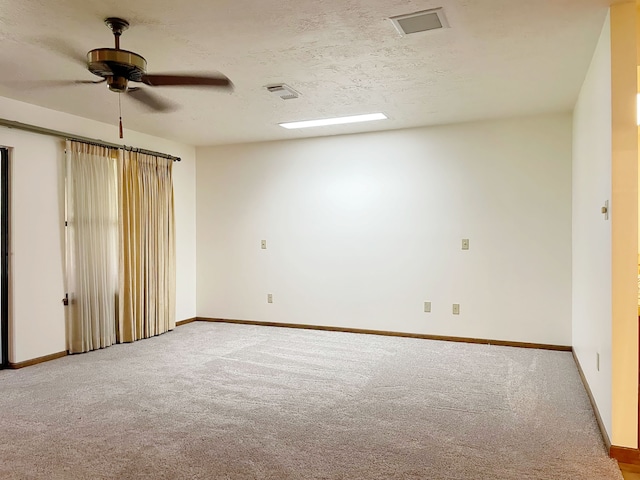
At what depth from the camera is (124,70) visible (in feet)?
8.82

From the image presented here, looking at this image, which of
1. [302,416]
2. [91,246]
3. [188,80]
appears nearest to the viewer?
[188,80]

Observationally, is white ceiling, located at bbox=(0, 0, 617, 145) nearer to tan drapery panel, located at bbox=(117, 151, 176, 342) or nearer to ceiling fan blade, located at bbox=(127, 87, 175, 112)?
ceiling fan blade, located at bbox=(127, 87, 175, 112)

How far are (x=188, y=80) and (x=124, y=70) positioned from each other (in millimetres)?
351

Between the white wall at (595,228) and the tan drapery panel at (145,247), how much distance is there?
4.46 meters

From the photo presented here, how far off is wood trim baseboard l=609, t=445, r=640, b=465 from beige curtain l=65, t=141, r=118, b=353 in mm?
4586

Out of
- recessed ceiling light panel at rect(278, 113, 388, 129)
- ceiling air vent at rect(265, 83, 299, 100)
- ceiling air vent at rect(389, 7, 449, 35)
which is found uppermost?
recessed ceiling light panel at rect(278, 113, 388, 129)

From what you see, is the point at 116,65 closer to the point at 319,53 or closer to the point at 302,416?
the point at 319,53

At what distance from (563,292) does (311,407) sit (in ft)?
10.2

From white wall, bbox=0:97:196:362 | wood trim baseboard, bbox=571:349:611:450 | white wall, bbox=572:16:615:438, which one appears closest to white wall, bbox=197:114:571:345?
white wall, bbox=572:16:615:438

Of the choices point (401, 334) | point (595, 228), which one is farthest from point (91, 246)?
point (595, 228)

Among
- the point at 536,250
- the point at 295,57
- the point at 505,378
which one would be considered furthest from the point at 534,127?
the point at 295,57

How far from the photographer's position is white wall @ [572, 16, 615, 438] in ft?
8.75

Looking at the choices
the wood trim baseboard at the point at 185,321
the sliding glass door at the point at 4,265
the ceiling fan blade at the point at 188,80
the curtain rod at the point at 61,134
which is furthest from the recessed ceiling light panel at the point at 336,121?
the wood trim baseboard at the point at 185,321

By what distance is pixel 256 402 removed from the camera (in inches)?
133
